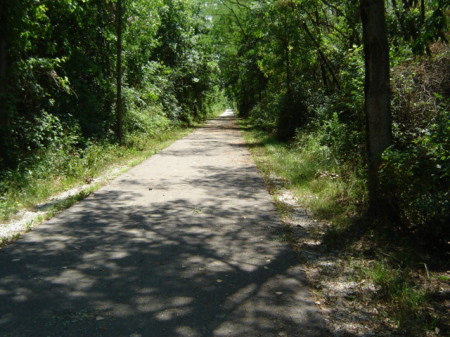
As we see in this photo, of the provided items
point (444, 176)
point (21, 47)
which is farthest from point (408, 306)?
point (21, 47)

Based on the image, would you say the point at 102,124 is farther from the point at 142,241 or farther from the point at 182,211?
the point at 142,241

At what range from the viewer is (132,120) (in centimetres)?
1933

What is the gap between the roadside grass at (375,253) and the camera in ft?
12.5

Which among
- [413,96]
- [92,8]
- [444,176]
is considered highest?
[92,8]

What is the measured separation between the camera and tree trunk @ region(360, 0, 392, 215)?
239 inches

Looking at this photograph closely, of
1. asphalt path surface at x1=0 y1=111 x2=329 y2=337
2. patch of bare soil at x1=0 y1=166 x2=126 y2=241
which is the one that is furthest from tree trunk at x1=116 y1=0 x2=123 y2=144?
asphalt path surface at x1=0 y1=111 x2=329 y2=337

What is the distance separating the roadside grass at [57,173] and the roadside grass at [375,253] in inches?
177

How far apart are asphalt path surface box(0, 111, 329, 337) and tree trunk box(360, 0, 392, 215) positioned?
1526 millimetres

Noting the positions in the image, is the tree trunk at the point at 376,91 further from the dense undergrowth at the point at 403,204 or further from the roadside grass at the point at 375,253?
the roadside grass at the point at 375,253

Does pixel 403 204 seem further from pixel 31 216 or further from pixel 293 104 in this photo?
pixel 293 104

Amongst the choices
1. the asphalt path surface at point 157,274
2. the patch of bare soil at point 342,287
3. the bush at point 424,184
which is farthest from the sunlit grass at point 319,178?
the bush at point 424,184

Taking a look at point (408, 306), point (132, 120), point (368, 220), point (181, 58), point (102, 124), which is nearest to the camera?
point (408, 306)

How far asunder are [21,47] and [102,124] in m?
5.51

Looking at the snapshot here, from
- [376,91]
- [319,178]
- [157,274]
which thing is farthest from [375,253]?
[319,178]
